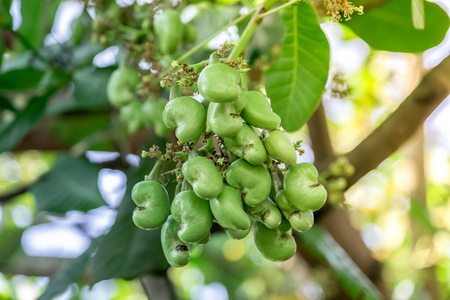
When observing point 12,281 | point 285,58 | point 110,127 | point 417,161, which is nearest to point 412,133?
point 285,58

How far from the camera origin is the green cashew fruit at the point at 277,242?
73 centimetres

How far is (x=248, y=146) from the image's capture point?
669 mm

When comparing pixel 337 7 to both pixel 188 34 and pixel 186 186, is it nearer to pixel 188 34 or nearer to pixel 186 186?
pixel 186 186

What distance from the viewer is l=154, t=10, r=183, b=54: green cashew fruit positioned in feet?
3.43

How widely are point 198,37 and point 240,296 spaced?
155 centimetres

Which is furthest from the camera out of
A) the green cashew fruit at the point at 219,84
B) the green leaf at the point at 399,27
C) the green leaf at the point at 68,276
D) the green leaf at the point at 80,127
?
the green leaf at the point at 80,127

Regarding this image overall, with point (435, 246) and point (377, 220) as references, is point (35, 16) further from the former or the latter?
point (377, 220)

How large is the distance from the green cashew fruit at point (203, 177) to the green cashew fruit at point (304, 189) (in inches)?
3.7

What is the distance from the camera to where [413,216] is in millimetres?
2318

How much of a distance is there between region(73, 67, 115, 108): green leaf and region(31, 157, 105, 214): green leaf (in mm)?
198

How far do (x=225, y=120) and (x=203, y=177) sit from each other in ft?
0.25

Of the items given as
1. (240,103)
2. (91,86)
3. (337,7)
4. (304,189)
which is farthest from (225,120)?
(91,86)

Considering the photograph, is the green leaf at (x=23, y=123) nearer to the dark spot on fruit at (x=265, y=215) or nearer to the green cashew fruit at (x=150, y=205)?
the green cashew fruit at (x=150, y=205)

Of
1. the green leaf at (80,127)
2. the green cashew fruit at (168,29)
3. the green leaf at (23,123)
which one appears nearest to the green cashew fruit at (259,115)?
the green cashew fruit at (168,29)
